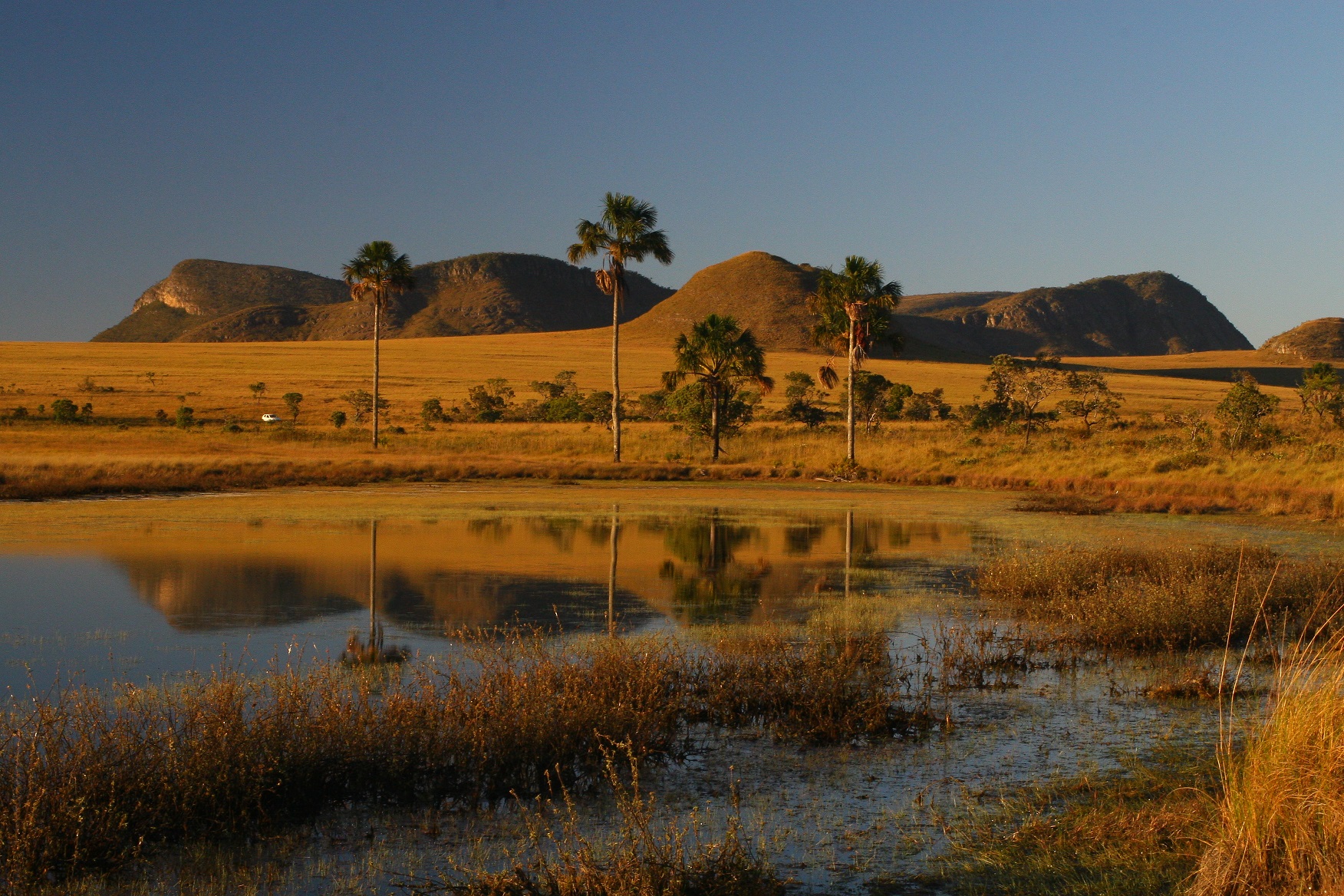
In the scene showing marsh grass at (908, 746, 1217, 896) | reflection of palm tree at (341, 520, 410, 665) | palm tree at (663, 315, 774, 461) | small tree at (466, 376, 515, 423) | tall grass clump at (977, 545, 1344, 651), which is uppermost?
palm tree at (663, 315, 774, 461)

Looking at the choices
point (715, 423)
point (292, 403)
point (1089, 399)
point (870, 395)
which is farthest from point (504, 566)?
point (292, 403)

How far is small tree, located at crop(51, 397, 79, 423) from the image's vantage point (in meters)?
67.2

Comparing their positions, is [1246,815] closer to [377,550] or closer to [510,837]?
[510,837]

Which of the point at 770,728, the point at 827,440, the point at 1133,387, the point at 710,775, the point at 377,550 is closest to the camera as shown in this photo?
the point at 710,775

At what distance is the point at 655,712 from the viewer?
28.8ft

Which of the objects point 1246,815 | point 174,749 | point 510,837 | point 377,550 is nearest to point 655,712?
point 510,837

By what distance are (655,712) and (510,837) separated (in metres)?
2.05

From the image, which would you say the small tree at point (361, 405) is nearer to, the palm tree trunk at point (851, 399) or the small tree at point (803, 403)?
the small tree at point (803, 403)

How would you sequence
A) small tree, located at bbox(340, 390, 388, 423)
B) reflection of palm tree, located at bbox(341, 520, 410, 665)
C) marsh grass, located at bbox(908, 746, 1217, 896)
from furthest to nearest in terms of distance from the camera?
small tree, located at bbox(340, 390, 388, 423)
reflection of palm tree, located at bbox(341, 520, 410, 665)
marsh grass, located at bbox(908, 746, 1217, 896)

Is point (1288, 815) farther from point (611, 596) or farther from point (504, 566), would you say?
point (504, 566)

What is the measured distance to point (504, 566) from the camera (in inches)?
771

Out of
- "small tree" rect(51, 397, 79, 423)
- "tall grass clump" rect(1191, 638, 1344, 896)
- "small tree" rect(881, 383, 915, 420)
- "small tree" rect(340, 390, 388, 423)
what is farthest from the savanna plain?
"small tree" rect(881, 383, 915, 420)

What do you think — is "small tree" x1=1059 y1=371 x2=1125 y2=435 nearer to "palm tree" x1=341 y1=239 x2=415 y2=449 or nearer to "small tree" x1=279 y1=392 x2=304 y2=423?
"palm tree" x1=341 y1=239 x2=415 y2=449

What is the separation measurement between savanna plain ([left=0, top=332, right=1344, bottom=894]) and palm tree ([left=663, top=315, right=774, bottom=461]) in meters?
16.4
